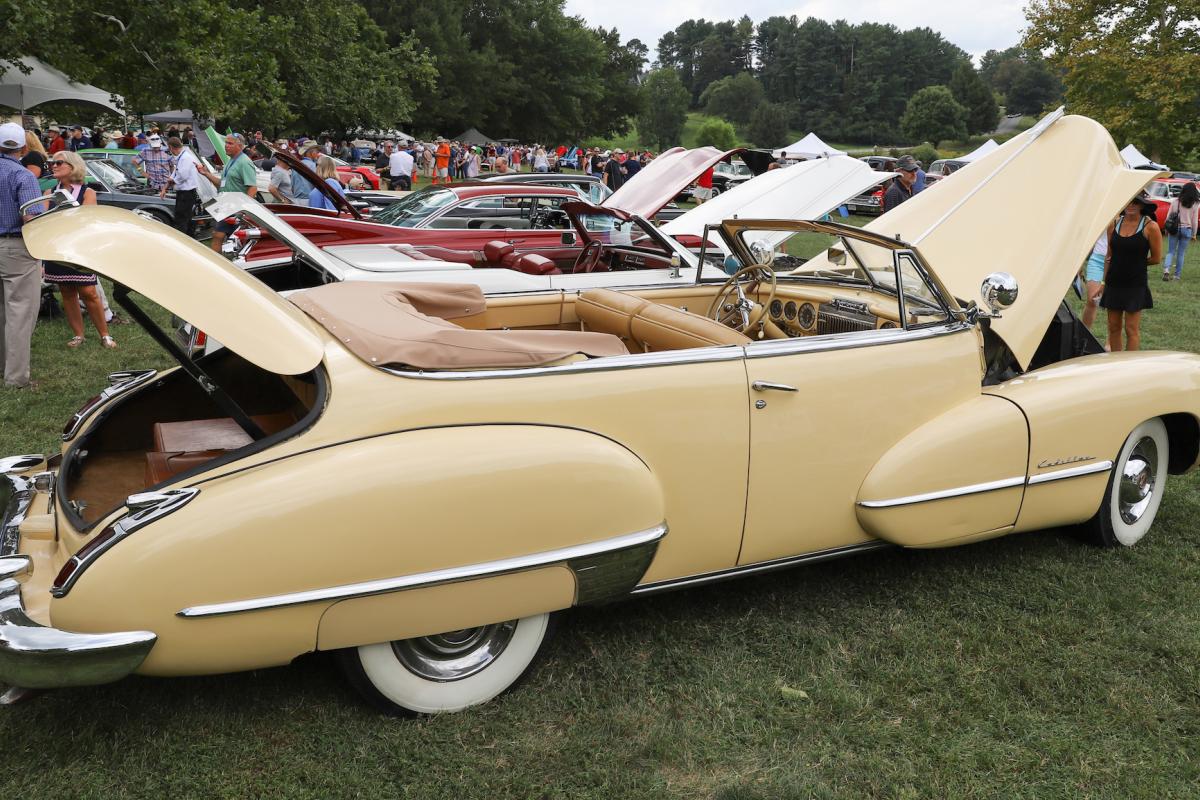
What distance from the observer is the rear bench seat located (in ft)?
10.1

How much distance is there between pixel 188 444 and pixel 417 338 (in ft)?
3.18

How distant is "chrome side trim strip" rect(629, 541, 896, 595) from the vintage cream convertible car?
1 centimetres

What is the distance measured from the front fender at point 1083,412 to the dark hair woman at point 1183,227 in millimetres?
10455

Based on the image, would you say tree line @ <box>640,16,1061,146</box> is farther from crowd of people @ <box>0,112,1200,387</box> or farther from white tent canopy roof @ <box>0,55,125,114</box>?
crowd of people @ <box>0,112,1200,387</box>

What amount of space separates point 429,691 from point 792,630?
141cm

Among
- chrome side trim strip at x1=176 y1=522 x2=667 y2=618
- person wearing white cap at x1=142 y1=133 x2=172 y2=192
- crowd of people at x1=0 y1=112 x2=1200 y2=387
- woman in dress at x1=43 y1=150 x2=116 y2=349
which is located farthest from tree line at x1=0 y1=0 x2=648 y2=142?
chrome side trim strip at x1=176 y1=522 x2=667 y2=618

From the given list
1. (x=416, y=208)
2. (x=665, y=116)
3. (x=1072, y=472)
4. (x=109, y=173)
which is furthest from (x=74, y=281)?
(x=665, y=116)

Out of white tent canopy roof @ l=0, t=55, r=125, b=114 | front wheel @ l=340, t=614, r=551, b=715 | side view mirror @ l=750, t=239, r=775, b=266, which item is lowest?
front wheel @ l=340, t=614, r=551, b=715

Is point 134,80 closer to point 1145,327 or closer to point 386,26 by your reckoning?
point 1145,327

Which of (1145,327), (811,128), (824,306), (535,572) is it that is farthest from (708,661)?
(811,128)

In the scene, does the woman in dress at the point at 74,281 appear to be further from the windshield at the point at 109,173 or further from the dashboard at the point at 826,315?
the windshield at the point at 109,173

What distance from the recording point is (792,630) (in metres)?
3.54

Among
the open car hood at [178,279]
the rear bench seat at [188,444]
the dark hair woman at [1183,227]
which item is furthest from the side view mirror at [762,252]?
the dark hair woman at [1183,227]

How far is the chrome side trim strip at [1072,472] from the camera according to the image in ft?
12.5
